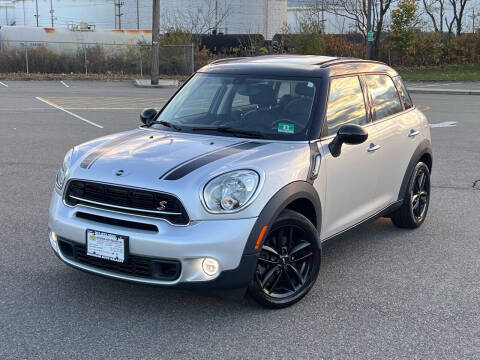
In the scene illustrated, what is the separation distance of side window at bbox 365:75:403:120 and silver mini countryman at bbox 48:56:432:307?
2 cm

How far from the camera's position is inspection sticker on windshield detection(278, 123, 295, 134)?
14.7 feet

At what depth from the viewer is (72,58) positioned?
33594 millimetres

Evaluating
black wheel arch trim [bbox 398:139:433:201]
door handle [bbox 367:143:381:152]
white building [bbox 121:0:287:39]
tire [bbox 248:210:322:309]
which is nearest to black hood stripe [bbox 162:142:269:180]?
tire [bbox 248:210:322:309]

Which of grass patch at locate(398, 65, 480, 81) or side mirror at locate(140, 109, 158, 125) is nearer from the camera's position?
side mirror at locate(140, 109, 158, 125)

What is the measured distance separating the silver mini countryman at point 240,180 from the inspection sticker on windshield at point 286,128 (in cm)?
1

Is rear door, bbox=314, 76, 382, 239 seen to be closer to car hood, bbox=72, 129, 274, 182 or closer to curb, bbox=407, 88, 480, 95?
car hood, bbox=72, 129, 274, 182

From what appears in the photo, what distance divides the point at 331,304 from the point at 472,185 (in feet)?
15.0

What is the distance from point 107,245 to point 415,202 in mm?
3440

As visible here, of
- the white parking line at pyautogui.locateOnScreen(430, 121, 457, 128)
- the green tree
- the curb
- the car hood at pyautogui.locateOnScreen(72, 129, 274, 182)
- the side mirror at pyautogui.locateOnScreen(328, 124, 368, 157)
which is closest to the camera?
the car hood at pyautogui.locateOnScreen(72, 129, 274, 182)

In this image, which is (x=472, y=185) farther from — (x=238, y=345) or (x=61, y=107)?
(x=61, y=107)

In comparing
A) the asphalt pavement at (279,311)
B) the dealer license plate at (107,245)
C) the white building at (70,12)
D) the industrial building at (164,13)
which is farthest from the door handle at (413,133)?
the white building at (70,12)

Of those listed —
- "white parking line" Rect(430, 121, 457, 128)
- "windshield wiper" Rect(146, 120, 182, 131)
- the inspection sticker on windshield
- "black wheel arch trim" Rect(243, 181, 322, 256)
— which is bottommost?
"white parking line" Rect(430, 121, 457, 128)

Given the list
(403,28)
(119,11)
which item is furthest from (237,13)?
(403,28)

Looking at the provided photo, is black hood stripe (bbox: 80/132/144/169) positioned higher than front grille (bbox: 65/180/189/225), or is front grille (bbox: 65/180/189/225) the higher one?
black hood stripe (bbox: 80/132/144/169)
